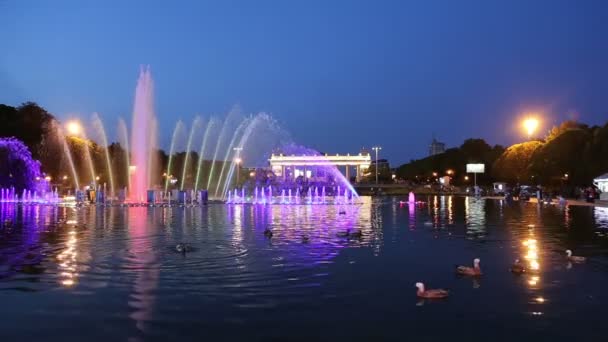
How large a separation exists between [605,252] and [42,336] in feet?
49.0

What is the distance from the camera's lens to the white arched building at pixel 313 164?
173000mm

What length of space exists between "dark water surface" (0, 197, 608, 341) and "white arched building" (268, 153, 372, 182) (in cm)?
14612

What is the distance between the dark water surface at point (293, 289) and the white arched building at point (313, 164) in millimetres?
146125

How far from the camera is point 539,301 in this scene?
34.4 feet

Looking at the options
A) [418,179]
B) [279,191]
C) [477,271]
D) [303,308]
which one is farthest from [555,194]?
[418,179]

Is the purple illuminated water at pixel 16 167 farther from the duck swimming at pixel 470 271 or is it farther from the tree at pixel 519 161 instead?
the tree at pixel 519 161

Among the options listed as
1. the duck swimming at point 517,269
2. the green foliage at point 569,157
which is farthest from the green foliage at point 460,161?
the duck swimming at point 517,269

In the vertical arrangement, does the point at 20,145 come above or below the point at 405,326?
above

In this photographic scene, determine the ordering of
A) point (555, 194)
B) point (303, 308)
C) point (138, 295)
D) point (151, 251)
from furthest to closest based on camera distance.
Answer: point (555, 194) < point (151, 251) < point (138, 295) < point (303, 308)

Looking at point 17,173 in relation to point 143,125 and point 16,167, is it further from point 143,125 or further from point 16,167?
point 143,125

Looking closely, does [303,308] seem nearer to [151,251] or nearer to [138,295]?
[138,295]

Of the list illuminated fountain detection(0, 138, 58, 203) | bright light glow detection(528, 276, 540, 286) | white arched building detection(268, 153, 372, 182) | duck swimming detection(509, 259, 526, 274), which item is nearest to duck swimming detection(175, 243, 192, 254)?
duck swimming detection(509, 259, 526, 274)

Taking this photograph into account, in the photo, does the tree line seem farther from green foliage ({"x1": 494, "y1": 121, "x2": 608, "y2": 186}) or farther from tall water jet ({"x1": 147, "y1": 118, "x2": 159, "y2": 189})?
tall water jet ({"x1": 147, "y1": 118, "x2": 159, "y2": 189})

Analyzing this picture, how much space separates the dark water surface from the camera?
28.4 ft
